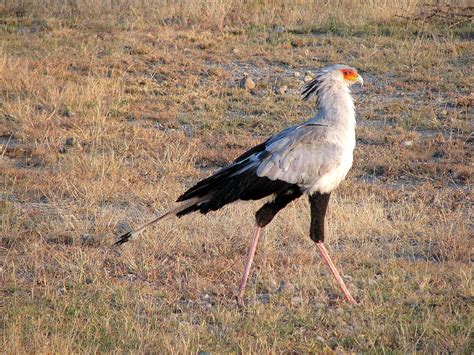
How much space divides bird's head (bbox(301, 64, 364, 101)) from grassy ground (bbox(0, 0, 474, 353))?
46.0 inches

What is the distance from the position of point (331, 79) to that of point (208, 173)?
265 centimetres

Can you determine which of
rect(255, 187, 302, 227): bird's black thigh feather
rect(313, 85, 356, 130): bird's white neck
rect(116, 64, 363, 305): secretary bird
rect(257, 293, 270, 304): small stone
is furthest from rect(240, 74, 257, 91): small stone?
rect(257, 293, 270, 304): small stone

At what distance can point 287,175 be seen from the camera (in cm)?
534

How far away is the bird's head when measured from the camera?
5.67 metres

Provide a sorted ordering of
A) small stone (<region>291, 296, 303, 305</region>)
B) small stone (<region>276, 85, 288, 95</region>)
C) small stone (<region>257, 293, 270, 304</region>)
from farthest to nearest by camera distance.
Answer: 1. small stone (<region>276, 85, 288, 95</region>)
2. small stone (<region>257, 293, 270, 304</region>)
3. small stone (<region>291, 296, 303, 305</region>)

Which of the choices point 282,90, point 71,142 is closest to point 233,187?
point 71,142

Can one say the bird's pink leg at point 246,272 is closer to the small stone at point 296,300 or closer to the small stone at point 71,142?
the small stone at point 296,300

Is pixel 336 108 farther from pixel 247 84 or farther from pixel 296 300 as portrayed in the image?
pixel 247 84

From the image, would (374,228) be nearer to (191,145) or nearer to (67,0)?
(191,145)

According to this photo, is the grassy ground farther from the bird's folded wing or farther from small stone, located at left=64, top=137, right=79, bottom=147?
the bird's folded wing

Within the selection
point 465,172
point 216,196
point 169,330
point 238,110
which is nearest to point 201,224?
point 216,196

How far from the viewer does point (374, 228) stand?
6.49 meters

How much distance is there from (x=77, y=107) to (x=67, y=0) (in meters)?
4.54

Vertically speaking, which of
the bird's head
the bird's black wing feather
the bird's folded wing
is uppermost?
the bird's head
